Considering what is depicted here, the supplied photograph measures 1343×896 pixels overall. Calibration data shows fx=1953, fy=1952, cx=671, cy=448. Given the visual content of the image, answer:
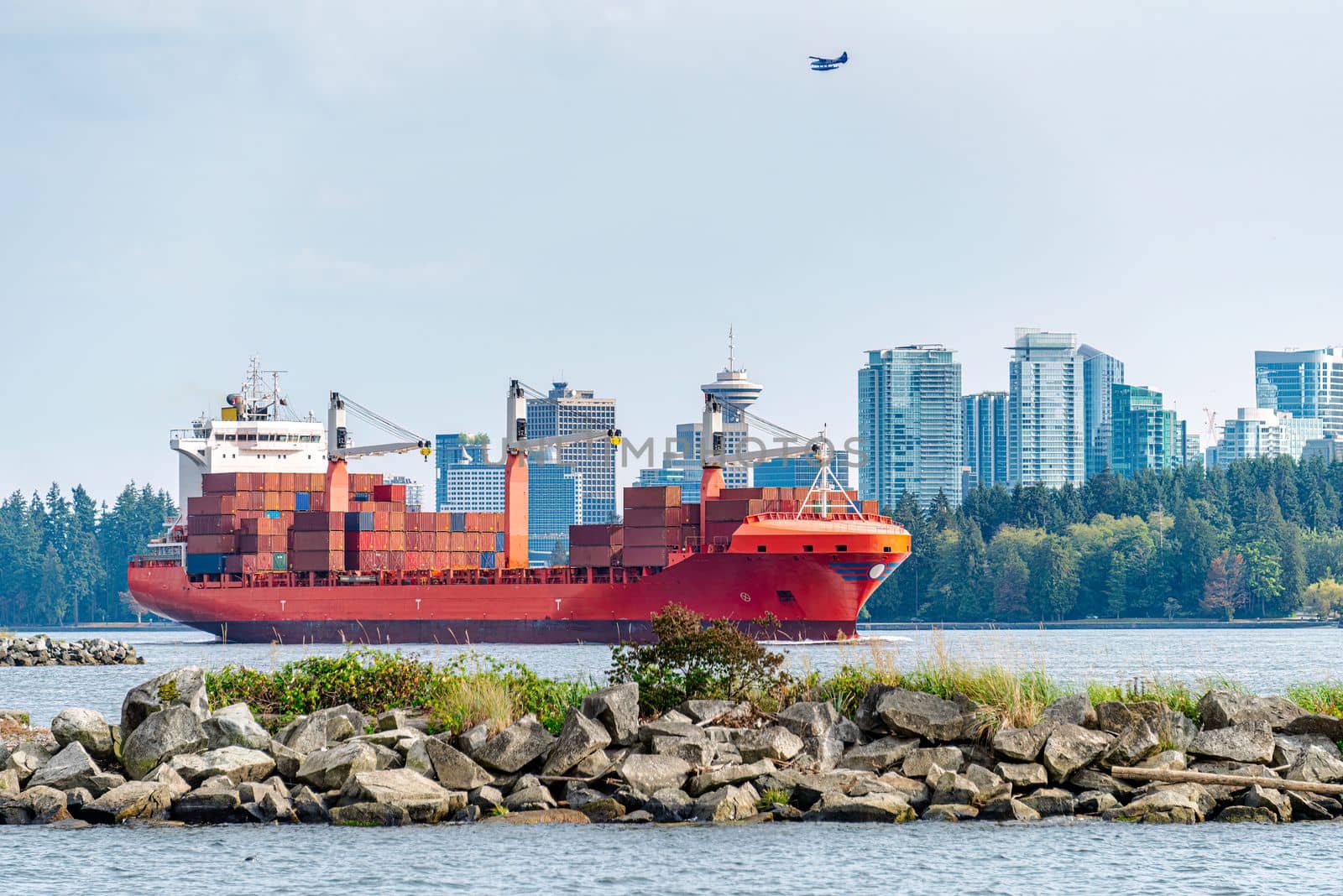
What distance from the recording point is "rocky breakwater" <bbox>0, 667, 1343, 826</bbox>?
23828 millimetres

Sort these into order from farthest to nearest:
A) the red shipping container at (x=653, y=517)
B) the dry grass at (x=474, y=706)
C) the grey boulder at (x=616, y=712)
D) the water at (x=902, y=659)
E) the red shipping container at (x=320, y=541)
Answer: the red shipping container at (x=320, y=541) → the red shipping container at (x=653, y=517) → the water at (x=902, y=659) → the dry grass at (x=474, y=706) → the grey boulder at (x=616, y=712)

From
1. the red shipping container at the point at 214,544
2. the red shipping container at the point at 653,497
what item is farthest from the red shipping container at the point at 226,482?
the red shipping container at the point at 653,497

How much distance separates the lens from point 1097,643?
95.8 metres

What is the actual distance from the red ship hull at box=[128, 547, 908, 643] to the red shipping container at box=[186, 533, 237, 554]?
1.68 metres

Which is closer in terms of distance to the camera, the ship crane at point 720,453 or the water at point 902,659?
the water at point 902,659

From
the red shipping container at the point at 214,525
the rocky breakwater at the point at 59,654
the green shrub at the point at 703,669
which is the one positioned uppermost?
Result: the red shipping container at the point at 214,525

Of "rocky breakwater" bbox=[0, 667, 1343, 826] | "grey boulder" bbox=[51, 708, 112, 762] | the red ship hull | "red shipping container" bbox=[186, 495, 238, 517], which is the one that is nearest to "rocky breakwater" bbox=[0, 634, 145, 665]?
the red ship hull

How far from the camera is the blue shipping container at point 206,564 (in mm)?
93000

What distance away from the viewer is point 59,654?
239 feet

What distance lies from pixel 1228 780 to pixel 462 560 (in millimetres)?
72689

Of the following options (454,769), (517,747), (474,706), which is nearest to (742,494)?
(474,706)

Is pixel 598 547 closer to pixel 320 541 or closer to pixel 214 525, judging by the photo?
pixel 320 541

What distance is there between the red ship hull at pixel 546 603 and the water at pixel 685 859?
52.7 m

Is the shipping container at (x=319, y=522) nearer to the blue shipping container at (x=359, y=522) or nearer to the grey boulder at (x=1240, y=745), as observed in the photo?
the blue shipping container at (x=359, y=522)
